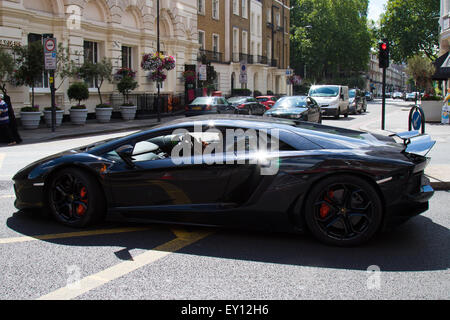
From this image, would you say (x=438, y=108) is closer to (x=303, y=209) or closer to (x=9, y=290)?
(x=303, y=209)

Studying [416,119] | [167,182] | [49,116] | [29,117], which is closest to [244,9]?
[49,116]

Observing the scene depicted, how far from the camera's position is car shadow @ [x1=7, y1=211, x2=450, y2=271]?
4.23 meters

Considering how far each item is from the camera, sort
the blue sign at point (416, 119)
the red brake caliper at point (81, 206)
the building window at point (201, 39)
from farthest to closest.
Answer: the building window at point (201, 39)
the blue sign at point (416, 119)
the red brake caliper at point (81, 206)

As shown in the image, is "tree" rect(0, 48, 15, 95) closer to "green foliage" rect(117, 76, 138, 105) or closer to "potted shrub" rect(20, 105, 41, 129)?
"potted shrub" rect(20, 105, 41, 129)

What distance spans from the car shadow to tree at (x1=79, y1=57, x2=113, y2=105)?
19.8m

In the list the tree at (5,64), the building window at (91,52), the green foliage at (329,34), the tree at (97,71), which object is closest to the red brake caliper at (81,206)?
the tree at (5,64)

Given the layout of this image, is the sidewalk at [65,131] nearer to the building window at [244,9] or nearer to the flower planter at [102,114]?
the flower planter at [102,114]

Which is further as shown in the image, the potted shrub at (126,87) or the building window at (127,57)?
the building window at (127,57)

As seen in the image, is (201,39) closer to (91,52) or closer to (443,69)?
(91,52)

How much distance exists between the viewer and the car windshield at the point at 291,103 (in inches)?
802

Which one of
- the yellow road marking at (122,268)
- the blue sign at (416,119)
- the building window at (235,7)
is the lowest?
the yellow road marking at (122,268)

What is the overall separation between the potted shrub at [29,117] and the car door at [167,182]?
53.5ft

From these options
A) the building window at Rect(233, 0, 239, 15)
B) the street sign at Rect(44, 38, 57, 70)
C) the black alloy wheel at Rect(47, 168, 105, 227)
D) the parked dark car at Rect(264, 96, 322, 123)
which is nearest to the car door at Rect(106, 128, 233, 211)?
the black alloy wheel at Rect(47, 168, 105, 227)
